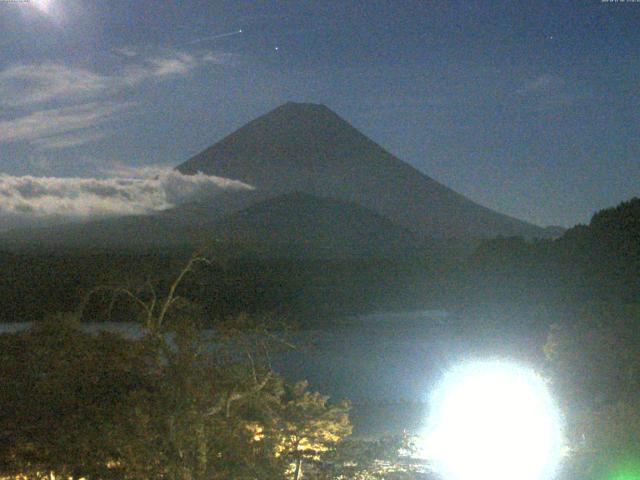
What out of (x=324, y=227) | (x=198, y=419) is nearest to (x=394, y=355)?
(x=198, y=419)

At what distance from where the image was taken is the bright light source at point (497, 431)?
41.0 feet

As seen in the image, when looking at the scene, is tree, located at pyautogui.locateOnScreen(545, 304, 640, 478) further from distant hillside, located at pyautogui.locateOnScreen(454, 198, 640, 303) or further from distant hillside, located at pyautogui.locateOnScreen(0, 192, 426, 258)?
distant hillside, located at pyautogui.locateOnScreen(0, 192, 426, 258)

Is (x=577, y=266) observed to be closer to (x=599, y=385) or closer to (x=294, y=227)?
(x=599, y=385)

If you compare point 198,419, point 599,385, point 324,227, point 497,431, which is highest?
point 324,227

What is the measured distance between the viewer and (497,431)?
1456cm

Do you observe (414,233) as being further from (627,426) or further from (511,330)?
(627,426)

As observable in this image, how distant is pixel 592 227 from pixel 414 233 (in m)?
58.6

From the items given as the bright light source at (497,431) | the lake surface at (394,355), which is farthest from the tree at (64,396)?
the bright light source at (497,431)

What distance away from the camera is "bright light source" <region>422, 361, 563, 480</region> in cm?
A: 1251

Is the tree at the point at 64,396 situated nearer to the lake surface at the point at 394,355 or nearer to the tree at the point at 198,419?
the tree at the point at 198,419

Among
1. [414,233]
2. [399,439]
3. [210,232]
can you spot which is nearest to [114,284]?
[210,232]

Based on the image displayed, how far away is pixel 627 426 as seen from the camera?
10570 millimetres

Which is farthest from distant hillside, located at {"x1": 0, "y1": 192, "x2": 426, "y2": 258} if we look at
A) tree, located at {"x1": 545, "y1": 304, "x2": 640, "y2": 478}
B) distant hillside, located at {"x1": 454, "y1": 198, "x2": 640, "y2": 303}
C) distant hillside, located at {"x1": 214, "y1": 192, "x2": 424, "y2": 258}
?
tree, located at {"x1": 545, "y1": 304, "x2": 640, "y2": 478}

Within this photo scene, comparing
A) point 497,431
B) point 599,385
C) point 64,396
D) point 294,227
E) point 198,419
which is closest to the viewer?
point 198,419
